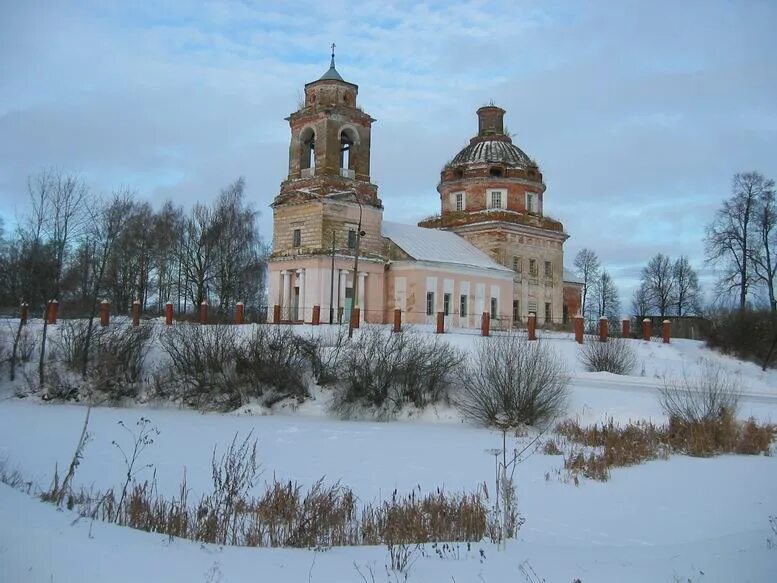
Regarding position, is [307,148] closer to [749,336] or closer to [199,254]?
[199,254]

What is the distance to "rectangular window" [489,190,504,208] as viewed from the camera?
4581 centimetres

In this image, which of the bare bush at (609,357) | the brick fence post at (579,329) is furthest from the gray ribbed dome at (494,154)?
the bare bush at (609,357)

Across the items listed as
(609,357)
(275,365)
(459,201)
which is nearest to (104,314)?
(275,365)

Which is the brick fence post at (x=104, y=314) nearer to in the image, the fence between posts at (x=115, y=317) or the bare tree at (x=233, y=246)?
the fence between posts at (x=115, y=317)

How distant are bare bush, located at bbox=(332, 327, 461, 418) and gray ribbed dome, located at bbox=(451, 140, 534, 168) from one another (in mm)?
27406

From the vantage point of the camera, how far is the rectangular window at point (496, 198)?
1804 inches

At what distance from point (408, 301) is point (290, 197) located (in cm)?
821

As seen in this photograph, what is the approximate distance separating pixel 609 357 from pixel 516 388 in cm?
599

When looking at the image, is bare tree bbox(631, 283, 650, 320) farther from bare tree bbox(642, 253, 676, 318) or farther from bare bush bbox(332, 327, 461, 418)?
bare bush bbox(332, 327, 461, 418)

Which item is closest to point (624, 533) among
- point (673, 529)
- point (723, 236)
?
point (673, 529)

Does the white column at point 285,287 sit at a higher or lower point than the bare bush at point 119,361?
higher

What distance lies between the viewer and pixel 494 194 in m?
45.9

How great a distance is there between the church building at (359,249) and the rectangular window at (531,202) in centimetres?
127

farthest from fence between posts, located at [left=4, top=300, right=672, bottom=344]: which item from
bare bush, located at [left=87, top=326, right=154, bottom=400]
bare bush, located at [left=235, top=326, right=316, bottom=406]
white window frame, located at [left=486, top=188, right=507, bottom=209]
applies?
white window frame, located at [left=486, top=188, right=507, bottom=209]
